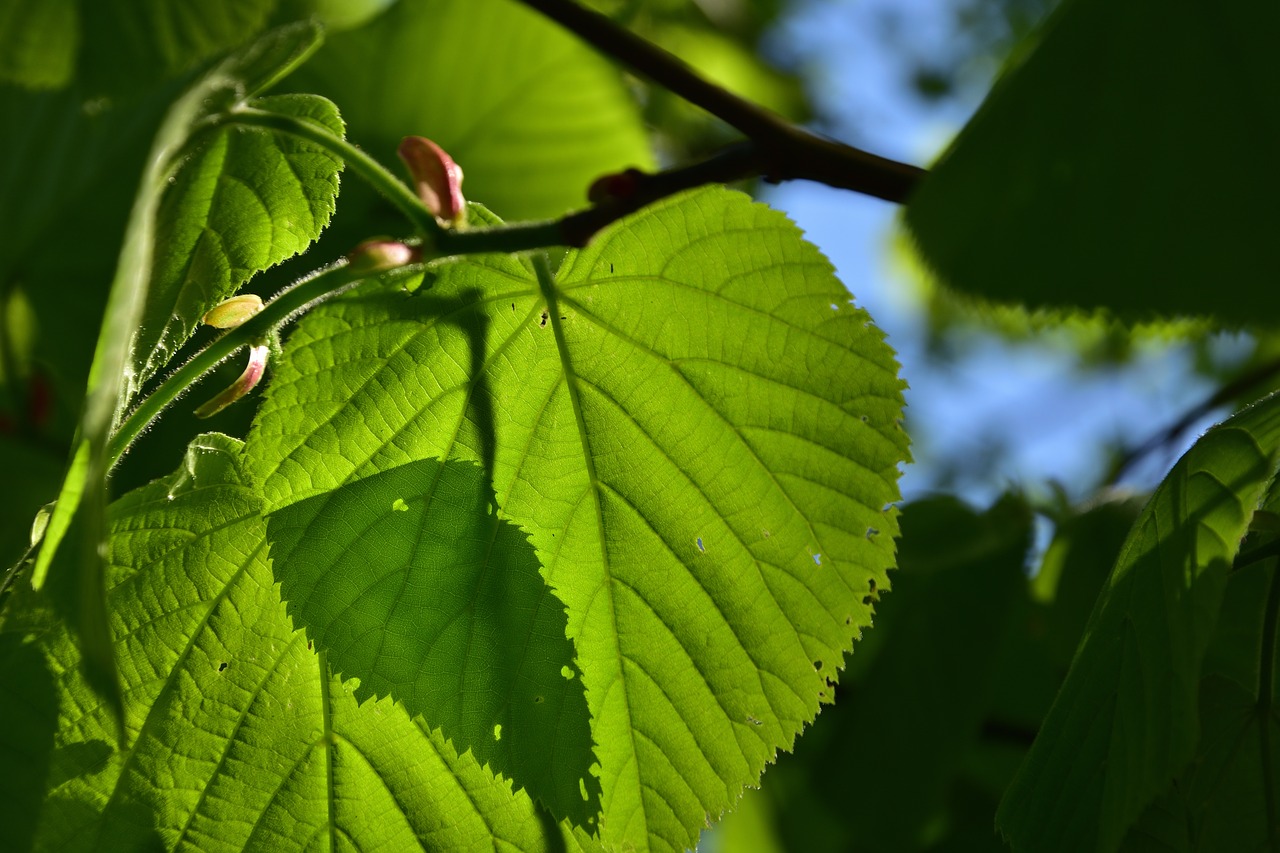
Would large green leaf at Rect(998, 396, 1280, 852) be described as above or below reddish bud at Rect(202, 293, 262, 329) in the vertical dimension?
below

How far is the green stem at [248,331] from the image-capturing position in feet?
2.43

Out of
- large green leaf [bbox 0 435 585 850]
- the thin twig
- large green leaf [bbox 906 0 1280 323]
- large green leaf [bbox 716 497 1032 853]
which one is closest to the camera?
large green leaf [bbox 906 0 1280 323]

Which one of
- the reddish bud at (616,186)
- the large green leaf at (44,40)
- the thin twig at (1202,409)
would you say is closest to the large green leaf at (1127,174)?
the reddish bud at (616,186)

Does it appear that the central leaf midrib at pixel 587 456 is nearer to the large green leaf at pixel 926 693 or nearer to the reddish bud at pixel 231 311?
the reddish bud at pixel 231 311

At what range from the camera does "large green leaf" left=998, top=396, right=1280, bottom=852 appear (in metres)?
0.75

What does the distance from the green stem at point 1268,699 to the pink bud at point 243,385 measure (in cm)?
85

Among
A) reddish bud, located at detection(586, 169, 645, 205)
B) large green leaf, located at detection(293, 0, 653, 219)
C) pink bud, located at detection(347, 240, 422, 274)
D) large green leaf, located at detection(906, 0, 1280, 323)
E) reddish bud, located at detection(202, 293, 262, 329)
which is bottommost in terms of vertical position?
large green leaf, located at detection(906, 0, 1280, 323)

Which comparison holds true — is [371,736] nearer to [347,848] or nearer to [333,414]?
[347,848]

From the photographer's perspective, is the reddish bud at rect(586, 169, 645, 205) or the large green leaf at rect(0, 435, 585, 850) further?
the large green leaf at rect(0, 435, 585, 850)

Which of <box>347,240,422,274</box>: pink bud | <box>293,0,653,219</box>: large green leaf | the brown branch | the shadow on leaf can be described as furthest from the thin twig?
<box>347,240,422,274</box>: pink bud

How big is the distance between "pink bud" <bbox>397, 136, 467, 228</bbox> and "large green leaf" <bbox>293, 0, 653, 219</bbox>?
0.74 metres

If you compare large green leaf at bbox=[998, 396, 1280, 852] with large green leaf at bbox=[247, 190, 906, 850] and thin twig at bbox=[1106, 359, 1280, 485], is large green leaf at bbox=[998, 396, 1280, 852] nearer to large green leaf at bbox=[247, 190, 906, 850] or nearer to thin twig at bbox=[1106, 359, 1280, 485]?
large green leaf at bbox=[247, 190, 906, 850]

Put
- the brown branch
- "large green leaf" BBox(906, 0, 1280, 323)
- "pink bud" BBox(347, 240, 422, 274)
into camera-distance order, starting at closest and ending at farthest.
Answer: "large green leaf" BBox(906, 0, 1280, 323), "pink bud" BBox(347, 240, 422, 274), the brown branch

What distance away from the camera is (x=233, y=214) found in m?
0.94
